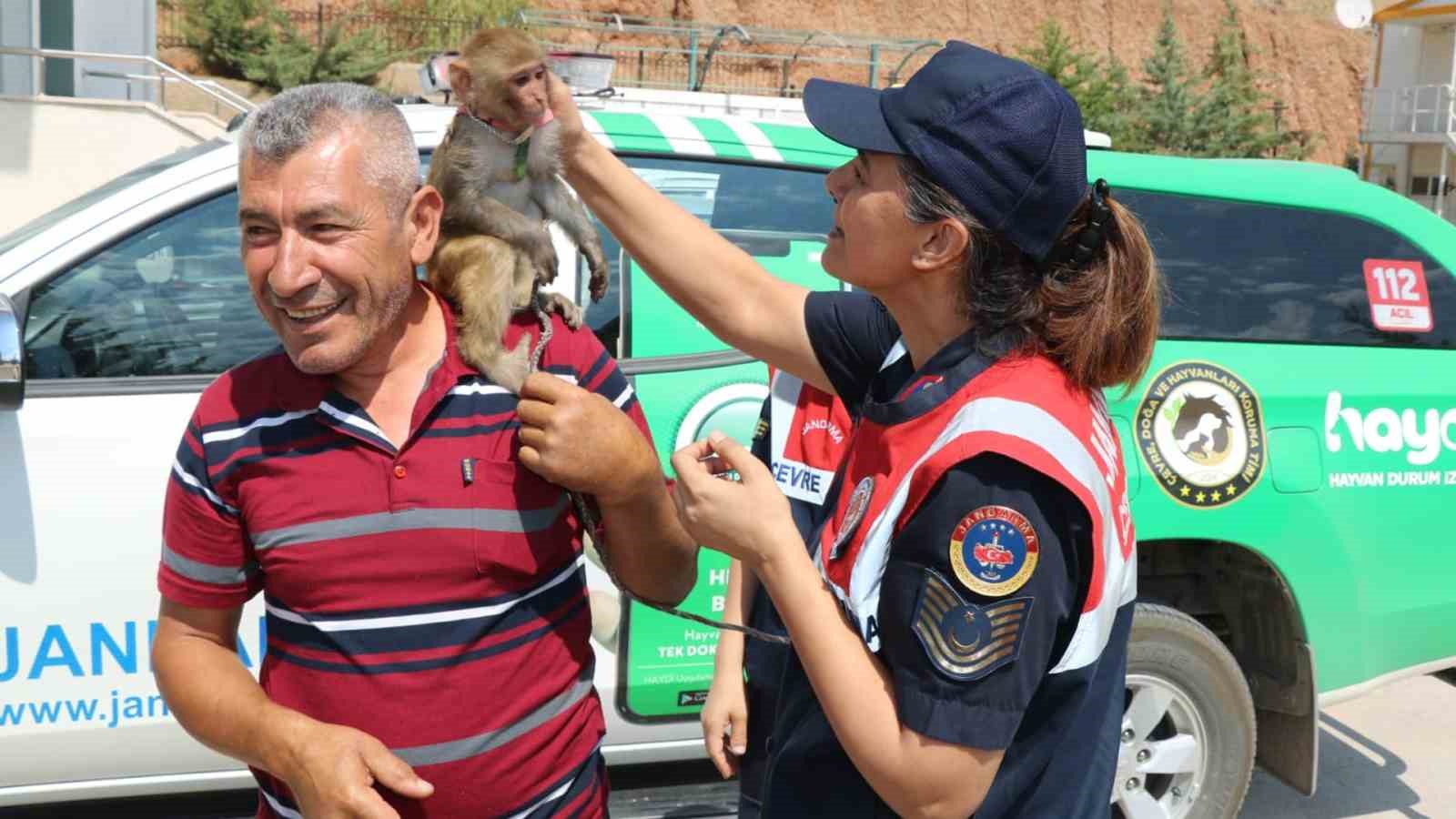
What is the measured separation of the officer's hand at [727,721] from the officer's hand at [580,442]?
938mm

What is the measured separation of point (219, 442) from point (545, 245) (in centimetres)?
86

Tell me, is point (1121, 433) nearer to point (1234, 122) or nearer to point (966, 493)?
point (966, 493)

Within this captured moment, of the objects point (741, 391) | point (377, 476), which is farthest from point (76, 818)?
point (377, 476)

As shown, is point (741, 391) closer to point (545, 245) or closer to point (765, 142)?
point (765, 142)

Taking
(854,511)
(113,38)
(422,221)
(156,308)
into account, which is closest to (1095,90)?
(113,38)

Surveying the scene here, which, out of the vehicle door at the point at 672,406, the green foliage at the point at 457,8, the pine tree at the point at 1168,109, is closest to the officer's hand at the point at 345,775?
the vehicle door at the point at 672,406

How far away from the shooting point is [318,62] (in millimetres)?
28391

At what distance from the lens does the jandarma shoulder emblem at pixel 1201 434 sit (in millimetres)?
3590

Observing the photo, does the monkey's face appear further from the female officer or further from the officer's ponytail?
the officer's ponytail

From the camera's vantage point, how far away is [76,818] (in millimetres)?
3531

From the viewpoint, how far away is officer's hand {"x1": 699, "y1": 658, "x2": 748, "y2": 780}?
274cm

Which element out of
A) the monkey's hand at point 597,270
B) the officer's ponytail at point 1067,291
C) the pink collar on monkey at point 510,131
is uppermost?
the pink collar on monkey at point 510,131

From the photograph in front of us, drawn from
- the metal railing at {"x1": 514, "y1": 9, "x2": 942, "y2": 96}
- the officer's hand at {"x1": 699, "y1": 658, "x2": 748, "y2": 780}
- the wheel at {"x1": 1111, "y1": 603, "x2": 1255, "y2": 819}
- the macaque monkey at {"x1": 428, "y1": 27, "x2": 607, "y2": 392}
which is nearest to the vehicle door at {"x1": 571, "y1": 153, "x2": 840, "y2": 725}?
the officer's hand at {"x1": 699, "y1": 658, "x2": 748, "y2": 780}

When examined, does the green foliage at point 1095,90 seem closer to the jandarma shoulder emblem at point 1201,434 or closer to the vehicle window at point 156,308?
the jandarma shoulder emblem at point 1201,434
